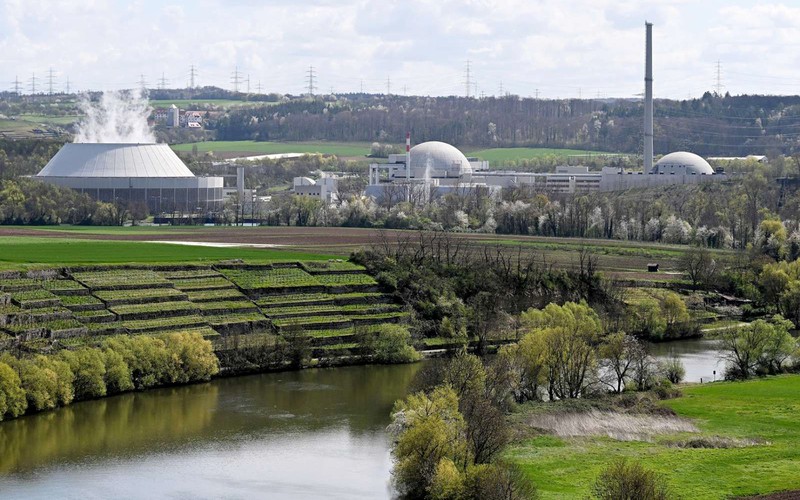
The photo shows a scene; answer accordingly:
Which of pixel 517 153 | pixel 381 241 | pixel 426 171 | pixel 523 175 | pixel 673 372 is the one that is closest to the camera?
pixel 673 372

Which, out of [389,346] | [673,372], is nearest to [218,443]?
[389,346]

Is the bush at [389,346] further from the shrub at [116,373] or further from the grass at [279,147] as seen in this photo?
the grass at [279,147]

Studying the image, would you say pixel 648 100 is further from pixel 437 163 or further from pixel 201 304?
pixel 201 304

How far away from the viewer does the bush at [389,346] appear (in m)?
51.0

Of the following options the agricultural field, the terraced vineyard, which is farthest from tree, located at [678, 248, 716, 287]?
the agricultural field

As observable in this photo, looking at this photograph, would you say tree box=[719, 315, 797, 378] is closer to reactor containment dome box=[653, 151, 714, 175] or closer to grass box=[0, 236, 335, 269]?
grass box=[0, 236, 335, 269]

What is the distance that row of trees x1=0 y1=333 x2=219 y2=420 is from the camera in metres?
40.0

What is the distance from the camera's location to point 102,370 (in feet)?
141

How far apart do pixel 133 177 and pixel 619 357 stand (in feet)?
212

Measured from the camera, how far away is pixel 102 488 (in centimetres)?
3228

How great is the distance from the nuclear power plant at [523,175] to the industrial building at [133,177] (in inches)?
581

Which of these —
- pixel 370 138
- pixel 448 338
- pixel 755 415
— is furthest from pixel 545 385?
pixel 370 138

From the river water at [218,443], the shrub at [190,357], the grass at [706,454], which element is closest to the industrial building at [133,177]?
the shrub at [190,357]

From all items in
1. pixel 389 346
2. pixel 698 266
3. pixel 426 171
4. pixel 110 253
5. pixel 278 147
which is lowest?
pixel 389 346
